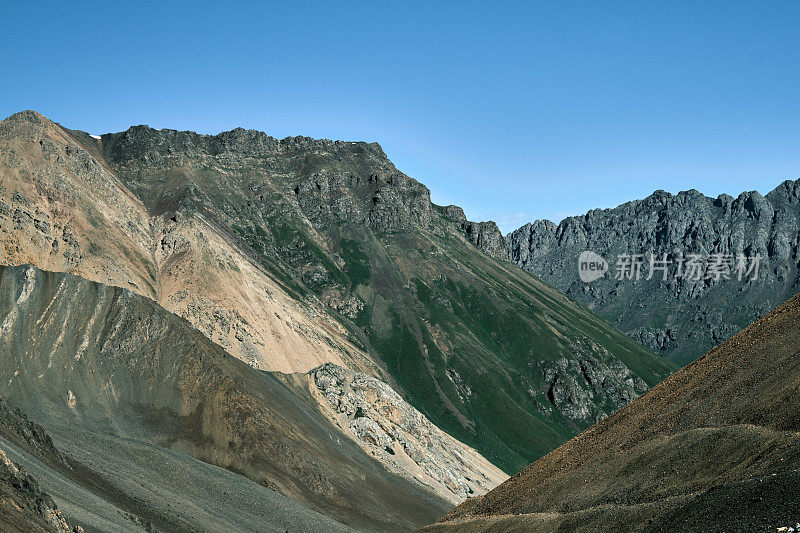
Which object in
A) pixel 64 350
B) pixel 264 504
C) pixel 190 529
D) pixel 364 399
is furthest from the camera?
pixel 364 399

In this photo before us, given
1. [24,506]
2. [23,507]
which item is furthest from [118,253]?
[23,507]

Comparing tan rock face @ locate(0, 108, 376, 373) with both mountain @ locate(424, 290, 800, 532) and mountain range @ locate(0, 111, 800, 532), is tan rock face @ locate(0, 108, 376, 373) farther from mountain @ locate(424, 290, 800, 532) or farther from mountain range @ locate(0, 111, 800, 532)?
mountain @ locate(424, 290, 800, 532)

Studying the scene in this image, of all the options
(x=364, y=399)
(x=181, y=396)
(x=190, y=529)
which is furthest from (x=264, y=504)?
(x=364, y=399)

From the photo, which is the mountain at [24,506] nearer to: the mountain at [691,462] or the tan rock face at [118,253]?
the mountain at [691,462]

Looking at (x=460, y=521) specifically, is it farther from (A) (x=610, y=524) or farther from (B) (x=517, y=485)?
(A) (x=610, y=524)

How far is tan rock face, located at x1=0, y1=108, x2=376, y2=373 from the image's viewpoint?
155 m

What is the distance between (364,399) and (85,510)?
9110cm

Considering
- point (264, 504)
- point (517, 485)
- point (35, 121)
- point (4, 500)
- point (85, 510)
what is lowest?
point (264, 504)

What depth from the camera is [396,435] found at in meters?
134

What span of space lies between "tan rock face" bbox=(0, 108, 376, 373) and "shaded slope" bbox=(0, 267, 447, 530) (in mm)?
46435

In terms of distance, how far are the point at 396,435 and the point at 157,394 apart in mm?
50620

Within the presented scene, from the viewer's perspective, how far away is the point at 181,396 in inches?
3994

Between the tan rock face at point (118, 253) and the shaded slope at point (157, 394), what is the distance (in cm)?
4644

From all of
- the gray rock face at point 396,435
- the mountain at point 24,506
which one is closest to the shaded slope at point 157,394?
the gray rock face at point 396,435
